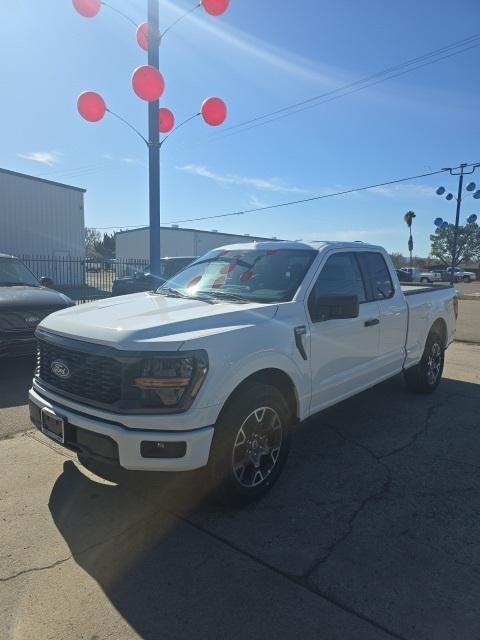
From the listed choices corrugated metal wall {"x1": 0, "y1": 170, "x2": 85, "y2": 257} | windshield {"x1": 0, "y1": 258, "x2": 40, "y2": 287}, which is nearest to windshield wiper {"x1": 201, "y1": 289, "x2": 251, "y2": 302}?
windshield {"x1": 0, "y1": 258, "x2": 40, "y2": 287}

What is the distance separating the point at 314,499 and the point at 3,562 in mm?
2024

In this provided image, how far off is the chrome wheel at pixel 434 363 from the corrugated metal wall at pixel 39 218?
24.8 metres

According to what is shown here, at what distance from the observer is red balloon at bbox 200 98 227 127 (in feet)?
30.1

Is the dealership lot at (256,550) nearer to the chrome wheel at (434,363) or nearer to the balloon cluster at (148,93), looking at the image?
the chrome wheel at (434,363)

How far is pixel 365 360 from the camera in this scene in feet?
14.8

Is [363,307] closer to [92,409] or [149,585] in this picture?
[92,409]

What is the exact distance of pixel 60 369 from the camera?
3.22 metres

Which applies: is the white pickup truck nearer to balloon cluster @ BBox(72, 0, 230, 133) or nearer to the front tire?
the front tire

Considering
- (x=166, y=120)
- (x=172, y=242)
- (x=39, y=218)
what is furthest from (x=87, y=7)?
(x=172, y=242)

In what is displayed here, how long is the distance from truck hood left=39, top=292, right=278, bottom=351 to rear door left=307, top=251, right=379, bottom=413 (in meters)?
0.62

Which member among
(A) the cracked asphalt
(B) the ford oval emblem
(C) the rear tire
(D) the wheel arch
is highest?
(B) the ford oval emblem

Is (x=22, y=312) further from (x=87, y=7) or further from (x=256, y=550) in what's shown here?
(x=87, y=7)

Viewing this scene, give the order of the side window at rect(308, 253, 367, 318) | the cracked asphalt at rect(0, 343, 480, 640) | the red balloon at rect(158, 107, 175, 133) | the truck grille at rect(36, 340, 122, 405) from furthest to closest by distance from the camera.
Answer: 1. the red balloon at rect(158, 107, 175, 133)
2. the side window at rect(308, 253, 367, 318)
3. the truck grille at rect(36, 340, 122, 405)
4. the cracked asphalt at rect(0, 343, 480, 640)

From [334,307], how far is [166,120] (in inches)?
321
